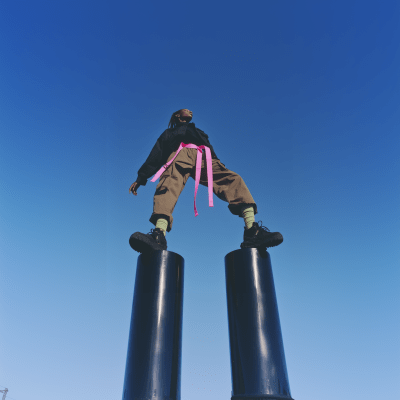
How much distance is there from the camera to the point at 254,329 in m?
2.43

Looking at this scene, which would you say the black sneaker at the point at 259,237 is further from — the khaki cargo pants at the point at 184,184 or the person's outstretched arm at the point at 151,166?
the person's outstretched arm at the point at 151,166

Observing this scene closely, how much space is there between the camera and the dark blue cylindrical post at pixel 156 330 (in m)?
2.18

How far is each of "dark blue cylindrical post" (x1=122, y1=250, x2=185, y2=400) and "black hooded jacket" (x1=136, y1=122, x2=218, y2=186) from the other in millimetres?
1315

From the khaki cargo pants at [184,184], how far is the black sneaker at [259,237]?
0.97 feet

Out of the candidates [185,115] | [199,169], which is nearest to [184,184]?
[199,169]

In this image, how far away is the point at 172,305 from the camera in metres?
2.59

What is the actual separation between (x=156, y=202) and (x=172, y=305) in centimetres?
119

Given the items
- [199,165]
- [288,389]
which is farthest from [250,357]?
[199,165]

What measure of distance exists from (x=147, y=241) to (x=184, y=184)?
43.8 inches

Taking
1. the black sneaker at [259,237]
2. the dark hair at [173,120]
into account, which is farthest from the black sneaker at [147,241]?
the dark hair at [173,120]

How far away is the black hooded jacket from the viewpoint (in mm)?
3824

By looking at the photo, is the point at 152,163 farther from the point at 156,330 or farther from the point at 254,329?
the point at 254,329

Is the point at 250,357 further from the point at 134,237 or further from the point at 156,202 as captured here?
the point at 156,202

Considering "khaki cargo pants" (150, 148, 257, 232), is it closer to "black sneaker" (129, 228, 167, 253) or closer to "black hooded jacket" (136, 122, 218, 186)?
"black hooded jacket" (136, 122, 218, 186)
